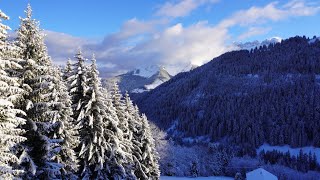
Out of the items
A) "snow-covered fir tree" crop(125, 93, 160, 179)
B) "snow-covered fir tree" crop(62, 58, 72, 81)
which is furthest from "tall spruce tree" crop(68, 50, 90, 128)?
"snow-covered fir tree" crop(125, 93, 160, 179)

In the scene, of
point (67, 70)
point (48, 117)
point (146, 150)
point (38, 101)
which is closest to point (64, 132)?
point (48, 117)

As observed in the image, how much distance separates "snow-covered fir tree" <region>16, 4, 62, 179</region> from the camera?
23188mm

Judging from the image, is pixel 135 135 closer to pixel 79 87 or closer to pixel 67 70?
pixel 67 70

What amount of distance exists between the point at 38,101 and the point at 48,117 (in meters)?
1.13

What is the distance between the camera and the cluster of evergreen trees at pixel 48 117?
19031 millimetres

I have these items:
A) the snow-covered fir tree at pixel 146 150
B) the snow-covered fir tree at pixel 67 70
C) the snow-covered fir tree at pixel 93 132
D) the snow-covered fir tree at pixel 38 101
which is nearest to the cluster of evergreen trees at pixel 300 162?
the snow-covered fir tree at pixel 146 150

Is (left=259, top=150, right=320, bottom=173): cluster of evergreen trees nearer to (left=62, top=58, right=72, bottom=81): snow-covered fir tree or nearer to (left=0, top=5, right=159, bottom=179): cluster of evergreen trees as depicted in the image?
(left=0, top=5, right=159, bottom=179): cluster of evergreen trees

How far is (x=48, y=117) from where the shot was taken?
78.9 feet

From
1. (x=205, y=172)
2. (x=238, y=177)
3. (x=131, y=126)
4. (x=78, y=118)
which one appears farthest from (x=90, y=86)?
(x=205, y=172)

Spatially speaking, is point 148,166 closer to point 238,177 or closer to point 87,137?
point 87,137

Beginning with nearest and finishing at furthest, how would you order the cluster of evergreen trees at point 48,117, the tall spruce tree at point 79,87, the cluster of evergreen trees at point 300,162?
the cluster of evergreen trees at point 48,117, the tall spruce tree at point 79,87, the cluster of evergreen trees at point 300,162

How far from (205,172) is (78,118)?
12056 cm

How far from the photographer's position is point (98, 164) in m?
32.5

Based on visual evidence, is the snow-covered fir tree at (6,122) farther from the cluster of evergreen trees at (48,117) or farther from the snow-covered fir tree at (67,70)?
the snow-covered fir tree at (67,70)
